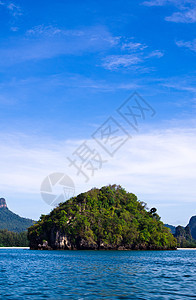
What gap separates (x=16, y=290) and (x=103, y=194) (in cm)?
12458

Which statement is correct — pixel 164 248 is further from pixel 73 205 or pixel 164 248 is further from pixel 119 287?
pixel 119 287

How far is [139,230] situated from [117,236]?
12295 mm

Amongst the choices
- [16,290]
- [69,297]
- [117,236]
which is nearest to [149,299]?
[69,297]

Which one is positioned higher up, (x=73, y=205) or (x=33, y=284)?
(x=73, y=205)

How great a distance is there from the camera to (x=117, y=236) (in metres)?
126

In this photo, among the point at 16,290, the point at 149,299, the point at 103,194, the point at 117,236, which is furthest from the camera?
the point at 103,194

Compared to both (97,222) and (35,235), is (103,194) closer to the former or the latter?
(97,222)

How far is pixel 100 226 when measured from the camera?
426 feet

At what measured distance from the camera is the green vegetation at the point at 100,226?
416ft

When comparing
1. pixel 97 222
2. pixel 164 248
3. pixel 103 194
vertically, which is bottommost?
pixel 164 248

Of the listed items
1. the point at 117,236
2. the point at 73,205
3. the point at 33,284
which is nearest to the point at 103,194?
the point at 73,205

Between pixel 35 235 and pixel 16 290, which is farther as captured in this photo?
pixel 35 235

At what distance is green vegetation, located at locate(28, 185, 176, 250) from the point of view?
12669 centimetres

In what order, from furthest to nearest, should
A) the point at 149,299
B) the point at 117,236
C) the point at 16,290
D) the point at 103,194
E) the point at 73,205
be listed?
the point at 103,194 < the point at 73,205 < the point at 117,236 < the point at 16,290 < the point at 149,299
